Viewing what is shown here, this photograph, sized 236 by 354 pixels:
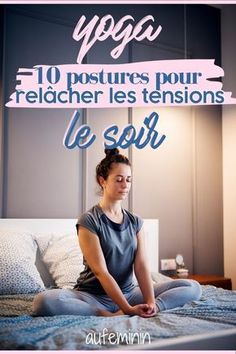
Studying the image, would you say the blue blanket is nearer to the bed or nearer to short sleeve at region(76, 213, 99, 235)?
the bed

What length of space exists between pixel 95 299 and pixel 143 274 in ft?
0.75

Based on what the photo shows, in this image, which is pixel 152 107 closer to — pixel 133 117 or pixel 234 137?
pixel 133 117

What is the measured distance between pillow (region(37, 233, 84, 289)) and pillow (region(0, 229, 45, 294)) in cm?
15

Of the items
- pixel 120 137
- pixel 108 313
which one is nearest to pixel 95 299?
pixel 108 313

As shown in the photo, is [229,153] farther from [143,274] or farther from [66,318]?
[66,318]

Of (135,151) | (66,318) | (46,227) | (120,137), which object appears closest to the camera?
(66,318)

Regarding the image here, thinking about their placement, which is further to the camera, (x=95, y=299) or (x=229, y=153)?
(x=229, y=153)

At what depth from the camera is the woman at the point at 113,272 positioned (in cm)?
170

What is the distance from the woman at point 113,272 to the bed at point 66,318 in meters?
0.07

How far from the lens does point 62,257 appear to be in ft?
8.25

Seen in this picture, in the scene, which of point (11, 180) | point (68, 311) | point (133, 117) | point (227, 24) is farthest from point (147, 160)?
point (68, 311)

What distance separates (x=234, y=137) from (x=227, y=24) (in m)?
1.01

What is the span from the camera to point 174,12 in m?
3.64

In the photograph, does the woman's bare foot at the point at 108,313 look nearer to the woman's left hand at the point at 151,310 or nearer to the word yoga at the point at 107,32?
the woman's left hand at the point at 151,310
